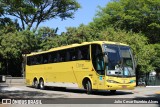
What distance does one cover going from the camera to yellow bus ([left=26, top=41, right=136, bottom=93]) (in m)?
23.4

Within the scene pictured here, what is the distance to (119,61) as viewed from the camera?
23.6 meters

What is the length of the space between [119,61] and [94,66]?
5.57 feet

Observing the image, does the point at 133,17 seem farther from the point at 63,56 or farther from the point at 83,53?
the point at 83,53

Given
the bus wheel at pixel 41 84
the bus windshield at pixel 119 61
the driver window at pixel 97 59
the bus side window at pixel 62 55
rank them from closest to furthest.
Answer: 1. the bus windshield at pixel 119 61
2. the driver window at pixel 97 59
3. the bus side window at pixel 62 55
4. the bus wheel at pixel 41 84

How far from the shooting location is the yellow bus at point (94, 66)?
23.4m

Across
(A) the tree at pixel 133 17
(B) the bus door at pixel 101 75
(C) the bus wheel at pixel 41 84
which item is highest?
(A) the tree at pixel 133 17

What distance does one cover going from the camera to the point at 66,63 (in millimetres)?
27766

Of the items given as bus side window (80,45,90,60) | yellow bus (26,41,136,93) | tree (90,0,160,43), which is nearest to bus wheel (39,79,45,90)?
yellow bus (26,41,136,93)

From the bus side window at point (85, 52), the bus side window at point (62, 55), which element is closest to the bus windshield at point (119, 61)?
the bus side window at point (85, 52)

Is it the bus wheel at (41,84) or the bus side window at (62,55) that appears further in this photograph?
the bus wheel at (41,84)

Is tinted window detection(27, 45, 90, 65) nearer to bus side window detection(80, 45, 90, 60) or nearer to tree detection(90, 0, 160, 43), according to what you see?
bus side window detection(80, 45, 90, 60)

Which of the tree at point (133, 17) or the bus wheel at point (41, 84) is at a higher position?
the tree at point (133, 17)

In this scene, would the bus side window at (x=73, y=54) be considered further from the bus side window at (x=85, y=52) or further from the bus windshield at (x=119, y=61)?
the bus windshield at (x=119, y=61)

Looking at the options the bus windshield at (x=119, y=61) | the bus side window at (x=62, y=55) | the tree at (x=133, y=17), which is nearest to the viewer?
the bus windshield at (x=119, y=61)
